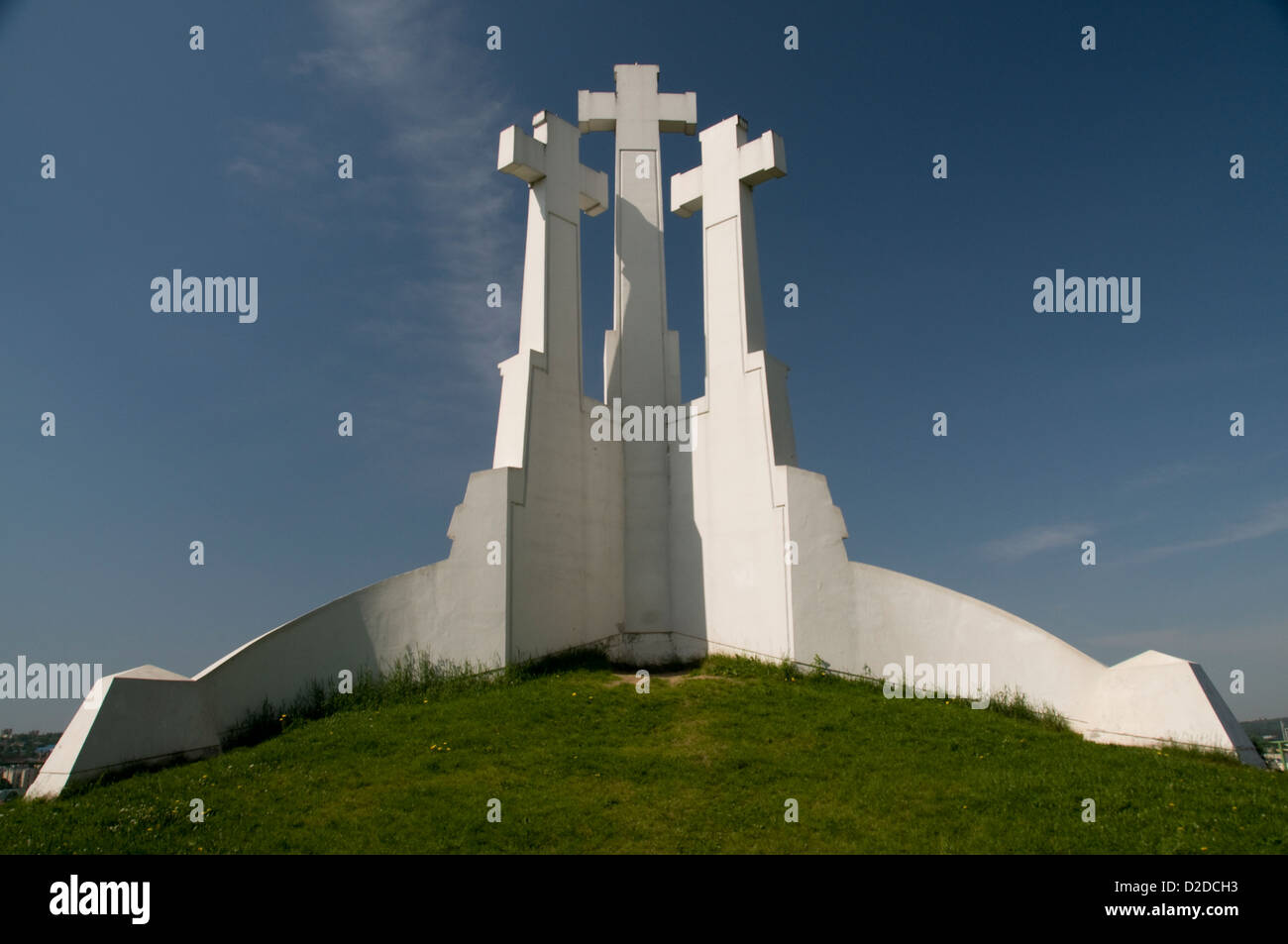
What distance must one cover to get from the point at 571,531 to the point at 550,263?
524 centimetres

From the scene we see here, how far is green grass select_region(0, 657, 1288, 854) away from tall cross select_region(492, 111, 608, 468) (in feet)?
19.2

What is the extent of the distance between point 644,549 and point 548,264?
5.76 meters

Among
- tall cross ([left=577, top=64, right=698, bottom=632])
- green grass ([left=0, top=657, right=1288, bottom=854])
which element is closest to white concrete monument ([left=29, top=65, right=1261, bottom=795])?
tall cross ([left=577, top=64, right=698, bottom=632])

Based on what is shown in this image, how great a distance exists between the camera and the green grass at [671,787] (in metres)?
8.17

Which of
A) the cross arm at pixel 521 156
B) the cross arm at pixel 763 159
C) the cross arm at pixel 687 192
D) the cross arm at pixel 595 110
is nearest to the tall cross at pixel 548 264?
the cross arm at pixel 521 156

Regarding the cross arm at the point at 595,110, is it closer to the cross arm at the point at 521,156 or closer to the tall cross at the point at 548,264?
the tall cross at the point at 548,264

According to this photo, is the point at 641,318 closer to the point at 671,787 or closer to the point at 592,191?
the point at 592,191

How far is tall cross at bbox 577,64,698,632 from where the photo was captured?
55.9 feet

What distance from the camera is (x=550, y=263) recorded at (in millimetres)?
17094

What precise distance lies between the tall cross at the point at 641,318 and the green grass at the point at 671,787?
4.28m

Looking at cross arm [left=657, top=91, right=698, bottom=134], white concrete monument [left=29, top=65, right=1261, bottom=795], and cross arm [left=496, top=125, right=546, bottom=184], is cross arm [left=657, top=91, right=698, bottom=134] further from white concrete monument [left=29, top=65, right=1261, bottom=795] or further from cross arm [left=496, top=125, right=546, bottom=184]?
cross arm [left=496, top=125, right=546, bottom=184]

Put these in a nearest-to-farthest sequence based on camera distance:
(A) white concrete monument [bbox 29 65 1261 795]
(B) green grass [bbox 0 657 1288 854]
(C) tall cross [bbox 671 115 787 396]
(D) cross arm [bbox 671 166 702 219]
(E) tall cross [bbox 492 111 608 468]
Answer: (B) green grass [bbox 0 657 1288 854]
(A) white concrete monument [bbox 29 65 1261 795]
(E) tall cross [bbox 492 111 608 468]
(C) tall cross [bbox 671 115 787 396]
(D) cross arm [bbox 671 166 702 219]

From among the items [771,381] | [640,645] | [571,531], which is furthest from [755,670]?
[771,381]

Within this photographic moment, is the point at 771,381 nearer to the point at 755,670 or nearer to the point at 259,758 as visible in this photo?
the point at 755,670
